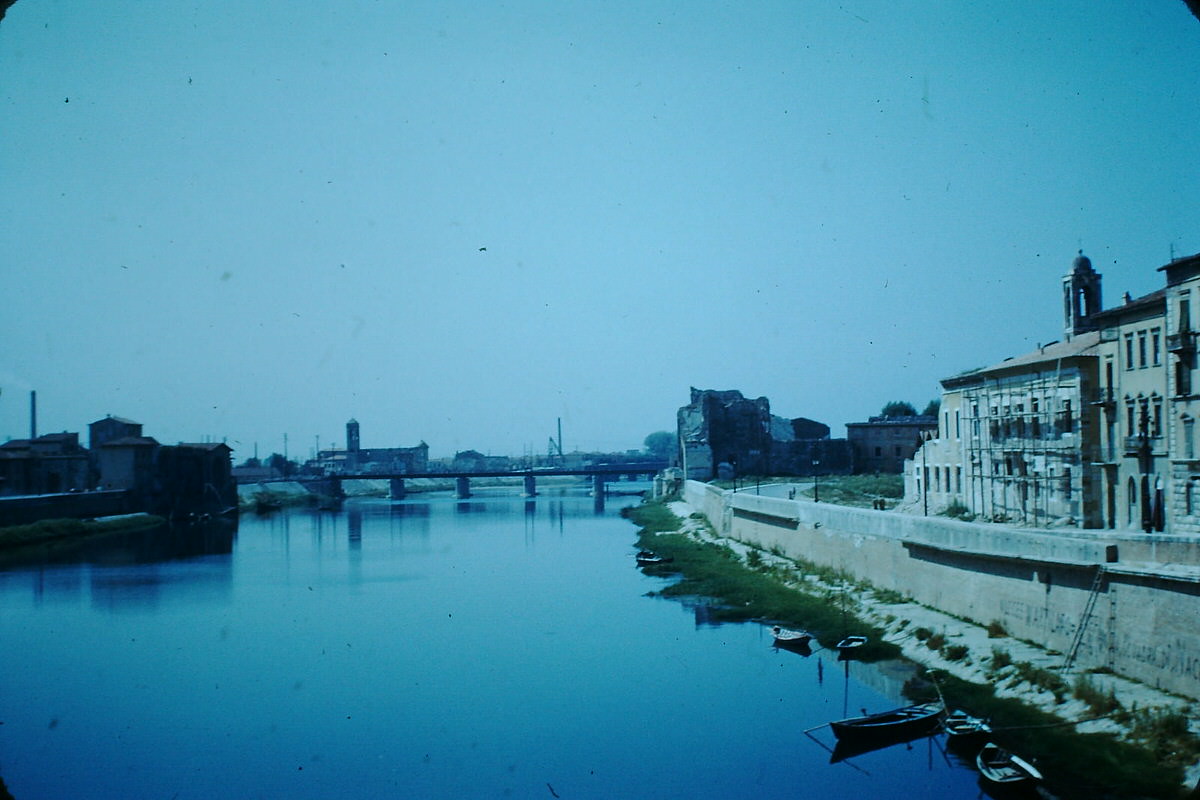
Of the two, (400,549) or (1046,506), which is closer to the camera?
(1046,506)

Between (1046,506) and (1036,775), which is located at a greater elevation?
(1046,506)

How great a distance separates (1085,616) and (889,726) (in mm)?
3702

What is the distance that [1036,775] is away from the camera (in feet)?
44.0

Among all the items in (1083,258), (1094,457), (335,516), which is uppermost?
(1083,258)

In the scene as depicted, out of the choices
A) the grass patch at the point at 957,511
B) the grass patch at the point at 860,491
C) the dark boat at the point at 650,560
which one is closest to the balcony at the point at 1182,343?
the grass patch at the point at 957,511

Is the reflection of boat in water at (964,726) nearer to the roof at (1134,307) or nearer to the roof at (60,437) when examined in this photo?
the roof at (1134,307)

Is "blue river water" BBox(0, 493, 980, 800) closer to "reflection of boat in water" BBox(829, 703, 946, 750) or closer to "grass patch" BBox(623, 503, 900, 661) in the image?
"reflection of boat in water" BBox(829, 703, 946, 750)

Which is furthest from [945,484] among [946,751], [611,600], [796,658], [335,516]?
[335,516]

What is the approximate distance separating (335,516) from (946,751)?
76.1 m

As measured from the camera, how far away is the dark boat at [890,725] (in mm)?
16000

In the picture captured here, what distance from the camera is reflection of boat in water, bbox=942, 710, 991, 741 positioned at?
1513 centimetres

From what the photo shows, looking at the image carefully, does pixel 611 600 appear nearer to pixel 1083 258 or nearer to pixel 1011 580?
pixel 1011 580

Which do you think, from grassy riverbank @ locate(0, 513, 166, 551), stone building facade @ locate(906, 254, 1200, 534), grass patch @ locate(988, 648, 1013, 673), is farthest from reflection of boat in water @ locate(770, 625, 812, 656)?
grassy riverbank @ locate(0, 513, 166, 551)

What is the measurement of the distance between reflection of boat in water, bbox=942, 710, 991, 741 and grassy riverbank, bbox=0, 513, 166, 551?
156ft
